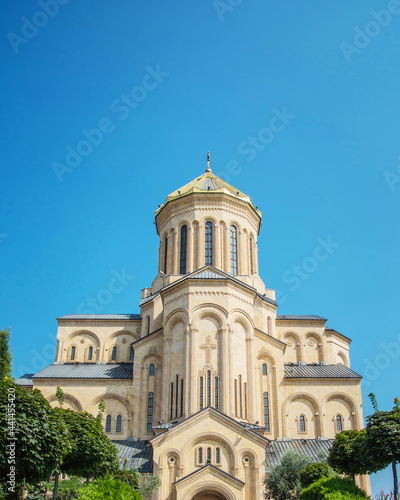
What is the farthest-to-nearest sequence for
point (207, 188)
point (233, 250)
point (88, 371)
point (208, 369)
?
point (207, 188) → point (233, 250) → point (88, 371) → point (208, 369)

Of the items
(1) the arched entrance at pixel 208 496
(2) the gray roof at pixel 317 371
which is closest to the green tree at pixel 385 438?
(1) the arched entrance at pixel 208 496

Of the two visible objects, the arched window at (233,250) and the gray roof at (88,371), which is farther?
the arched window at (233,250)

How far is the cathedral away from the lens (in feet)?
91.0

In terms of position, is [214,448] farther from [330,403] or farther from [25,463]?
[25,463]

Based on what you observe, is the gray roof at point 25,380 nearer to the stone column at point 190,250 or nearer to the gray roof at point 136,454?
the gray roof at point 136,454

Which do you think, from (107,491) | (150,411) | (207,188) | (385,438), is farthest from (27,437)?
(207,188)

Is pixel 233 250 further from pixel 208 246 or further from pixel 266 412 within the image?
pixel 266 412

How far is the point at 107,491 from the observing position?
59.5 ft

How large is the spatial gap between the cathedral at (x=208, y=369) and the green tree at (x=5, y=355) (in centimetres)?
209

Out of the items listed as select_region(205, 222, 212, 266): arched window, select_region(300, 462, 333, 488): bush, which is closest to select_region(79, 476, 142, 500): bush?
select_region(300, 462, 333, 488): bush

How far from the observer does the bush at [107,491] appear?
58.6 ft

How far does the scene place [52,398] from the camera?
35594mm

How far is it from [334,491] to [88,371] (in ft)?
68.6

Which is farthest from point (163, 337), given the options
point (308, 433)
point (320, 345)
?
point (320, 345)
